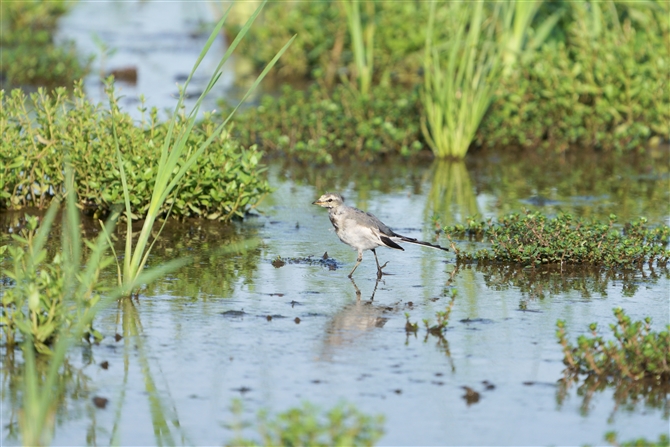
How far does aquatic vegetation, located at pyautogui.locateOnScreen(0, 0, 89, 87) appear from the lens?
46.5ft

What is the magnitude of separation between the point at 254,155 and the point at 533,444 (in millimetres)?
4202

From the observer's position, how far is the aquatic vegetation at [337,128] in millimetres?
11305

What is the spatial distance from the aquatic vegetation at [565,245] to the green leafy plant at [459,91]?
3152mm

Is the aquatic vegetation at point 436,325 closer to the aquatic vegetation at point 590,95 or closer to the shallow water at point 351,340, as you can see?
the shallow water at point 351,340

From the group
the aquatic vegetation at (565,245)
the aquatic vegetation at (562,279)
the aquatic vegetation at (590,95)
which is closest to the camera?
the aquatic vegetation at (562,279)

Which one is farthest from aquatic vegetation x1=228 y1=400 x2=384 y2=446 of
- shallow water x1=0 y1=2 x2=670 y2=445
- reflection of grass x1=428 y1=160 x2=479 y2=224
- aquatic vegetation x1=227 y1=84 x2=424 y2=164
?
aquatic vegetation x1=227 y1=84 x2=424 y2=164

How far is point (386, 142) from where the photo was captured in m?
11.6

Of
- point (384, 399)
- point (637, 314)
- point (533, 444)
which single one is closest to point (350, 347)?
point (384, 399)

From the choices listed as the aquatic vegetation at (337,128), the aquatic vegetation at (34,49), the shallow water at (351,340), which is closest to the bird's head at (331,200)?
the shallow water at (351,340)

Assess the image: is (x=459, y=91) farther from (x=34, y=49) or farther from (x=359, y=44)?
(x=34, y=49)

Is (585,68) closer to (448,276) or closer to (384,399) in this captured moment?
(448,276)

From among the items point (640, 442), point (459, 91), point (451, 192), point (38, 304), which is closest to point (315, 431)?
point (640, 442)

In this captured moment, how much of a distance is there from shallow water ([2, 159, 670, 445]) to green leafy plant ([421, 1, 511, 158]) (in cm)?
300

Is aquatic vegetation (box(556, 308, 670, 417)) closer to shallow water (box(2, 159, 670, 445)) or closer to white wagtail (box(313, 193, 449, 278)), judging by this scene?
shallow water (box(2, 159, 670, 445))
